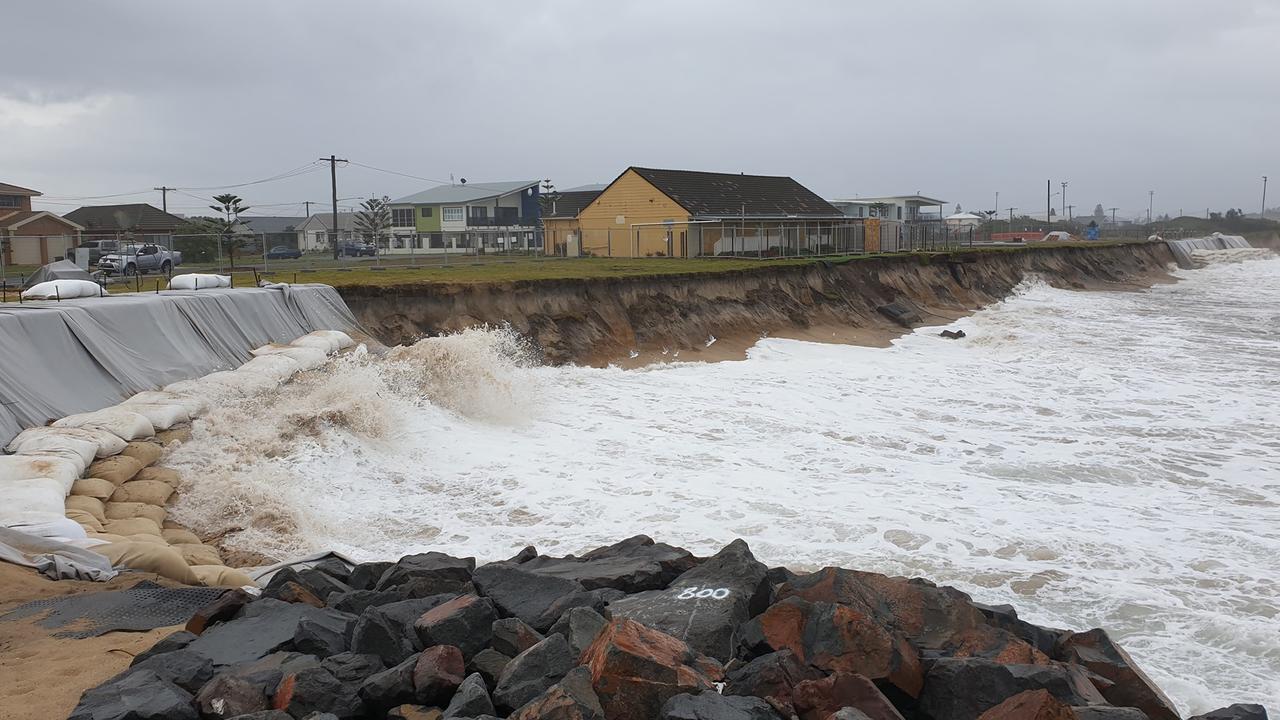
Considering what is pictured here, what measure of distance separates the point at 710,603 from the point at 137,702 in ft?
11.5

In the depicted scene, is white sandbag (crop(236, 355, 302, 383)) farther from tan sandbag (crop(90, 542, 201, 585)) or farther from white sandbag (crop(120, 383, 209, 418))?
tan sandbag (crop(90, 542, 201, 585))

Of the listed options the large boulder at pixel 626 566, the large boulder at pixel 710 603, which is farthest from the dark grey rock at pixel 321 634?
the large boulder at pixel 710 603

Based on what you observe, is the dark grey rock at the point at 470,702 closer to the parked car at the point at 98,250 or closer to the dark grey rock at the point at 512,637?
the dark grey rock at the point at 512,637

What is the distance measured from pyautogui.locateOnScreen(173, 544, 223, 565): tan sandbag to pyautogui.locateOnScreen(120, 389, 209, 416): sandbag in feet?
12.5

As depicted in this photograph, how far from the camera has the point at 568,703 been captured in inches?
184

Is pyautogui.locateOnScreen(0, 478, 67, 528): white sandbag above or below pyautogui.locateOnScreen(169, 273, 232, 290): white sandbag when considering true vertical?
below

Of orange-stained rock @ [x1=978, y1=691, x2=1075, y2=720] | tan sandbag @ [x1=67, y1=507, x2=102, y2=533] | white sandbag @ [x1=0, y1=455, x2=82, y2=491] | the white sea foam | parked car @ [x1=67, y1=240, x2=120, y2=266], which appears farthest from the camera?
parked car @ [x1=67, y1=240, x2=120, y2=266]

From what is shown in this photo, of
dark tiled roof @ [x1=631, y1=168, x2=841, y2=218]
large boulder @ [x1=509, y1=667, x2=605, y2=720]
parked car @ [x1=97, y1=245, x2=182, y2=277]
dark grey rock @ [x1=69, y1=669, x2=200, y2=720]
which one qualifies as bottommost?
dark grey rock @ [x1=69, y1=669, x2=200, y2=720]

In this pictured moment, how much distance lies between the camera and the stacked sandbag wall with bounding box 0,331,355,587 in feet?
26.2

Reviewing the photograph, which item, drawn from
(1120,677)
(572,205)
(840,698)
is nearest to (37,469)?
(840,698)

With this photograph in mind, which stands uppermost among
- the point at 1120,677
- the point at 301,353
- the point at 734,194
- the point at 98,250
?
the point at 734,194

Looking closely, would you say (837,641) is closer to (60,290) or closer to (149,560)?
(149,560)

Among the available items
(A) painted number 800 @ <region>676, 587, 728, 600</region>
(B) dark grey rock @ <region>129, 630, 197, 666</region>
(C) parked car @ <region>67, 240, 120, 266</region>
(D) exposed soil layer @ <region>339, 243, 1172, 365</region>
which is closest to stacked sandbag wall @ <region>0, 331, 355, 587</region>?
(B) dark grey rock @ <region>129, 630, 197, 666</region>

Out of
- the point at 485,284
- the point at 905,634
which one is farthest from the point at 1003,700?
the point at 485,284
